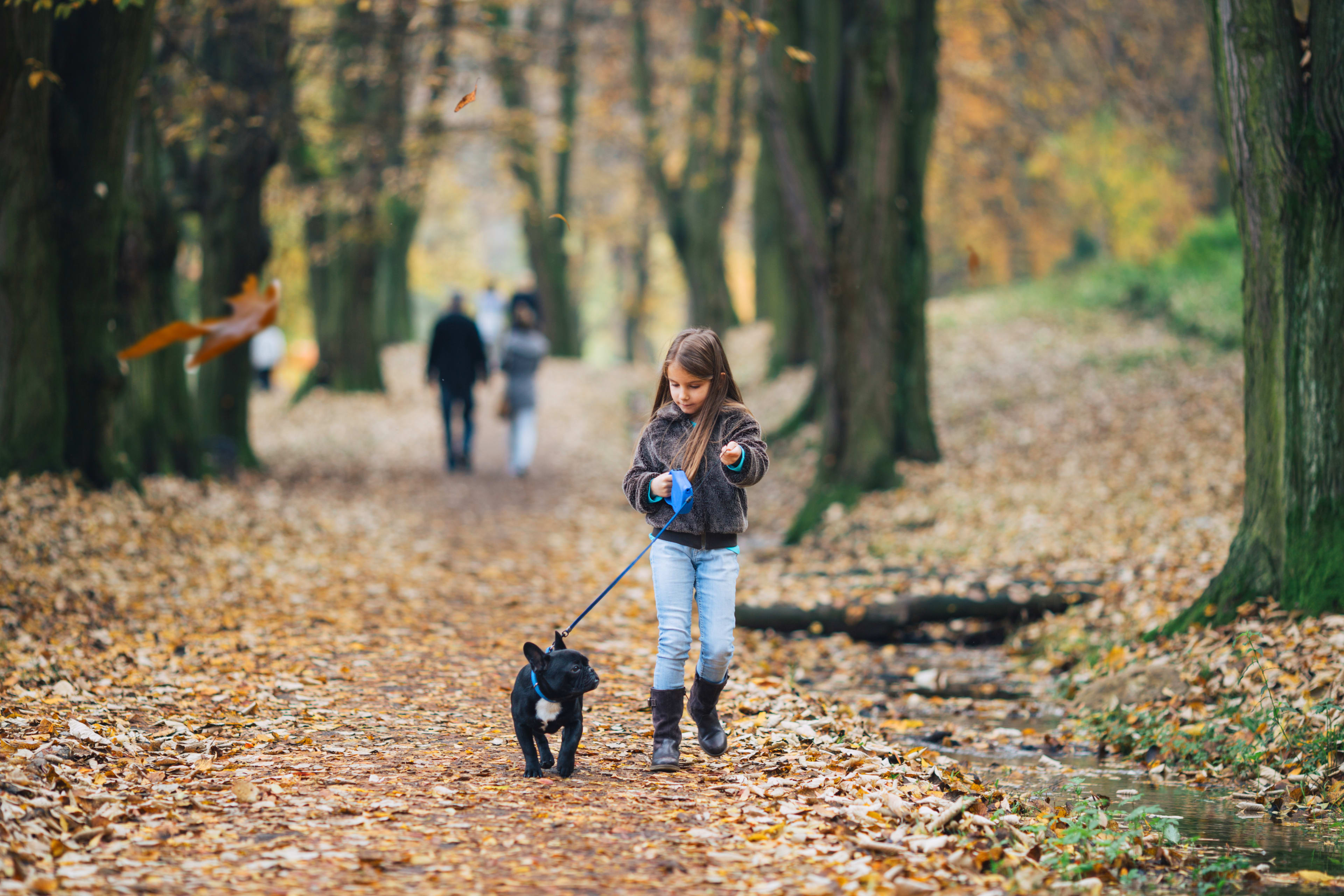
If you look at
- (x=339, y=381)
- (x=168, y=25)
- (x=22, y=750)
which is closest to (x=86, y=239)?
(x=168, y=25)

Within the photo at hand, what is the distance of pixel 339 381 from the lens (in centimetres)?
2328

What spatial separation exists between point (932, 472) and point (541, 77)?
16.3 m

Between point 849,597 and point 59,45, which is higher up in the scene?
point 59,45

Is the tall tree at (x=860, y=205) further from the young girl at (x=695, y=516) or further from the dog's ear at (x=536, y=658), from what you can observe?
the dog's ear at (x=536, y=658)

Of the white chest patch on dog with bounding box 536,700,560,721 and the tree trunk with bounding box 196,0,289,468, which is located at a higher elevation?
the tree trunk with bounding box 196,0,289,468

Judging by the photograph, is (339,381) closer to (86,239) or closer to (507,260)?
(86,239)

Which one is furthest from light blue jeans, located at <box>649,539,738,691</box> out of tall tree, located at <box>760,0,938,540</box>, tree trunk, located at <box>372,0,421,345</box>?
tree trunk, located at <box>372,0,421,345</box>

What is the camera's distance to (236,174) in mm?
13945

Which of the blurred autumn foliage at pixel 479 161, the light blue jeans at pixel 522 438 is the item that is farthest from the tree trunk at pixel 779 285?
the light blue jeans at pixel 522 438

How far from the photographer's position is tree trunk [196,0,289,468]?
41.9ft

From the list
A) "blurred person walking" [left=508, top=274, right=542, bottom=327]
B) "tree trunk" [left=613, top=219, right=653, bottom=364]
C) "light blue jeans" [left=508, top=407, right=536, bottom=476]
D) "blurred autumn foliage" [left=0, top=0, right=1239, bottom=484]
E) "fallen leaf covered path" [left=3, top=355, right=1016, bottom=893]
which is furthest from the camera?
"tree trunk" [left=613, top=219, right=653, bottom=364]

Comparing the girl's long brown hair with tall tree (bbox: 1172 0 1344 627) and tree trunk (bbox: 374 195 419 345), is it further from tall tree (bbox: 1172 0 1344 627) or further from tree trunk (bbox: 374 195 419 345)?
tree trunk (bbox: 374 195 419 345)

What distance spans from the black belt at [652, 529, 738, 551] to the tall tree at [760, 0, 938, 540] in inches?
271

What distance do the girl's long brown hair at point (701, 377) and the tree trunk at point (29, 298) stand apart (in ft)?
18.9
